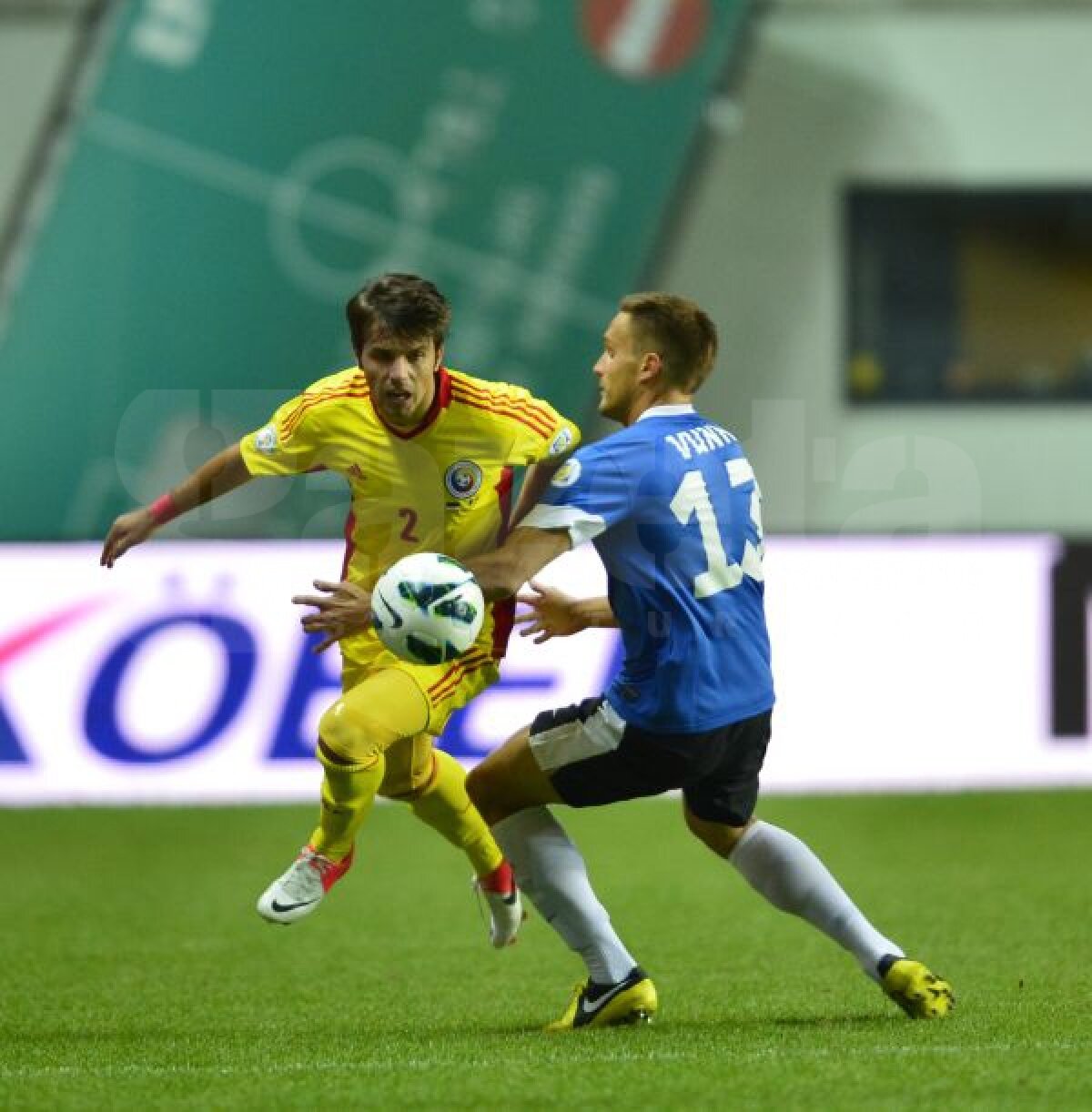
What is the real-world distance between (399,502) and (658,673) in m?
1.01

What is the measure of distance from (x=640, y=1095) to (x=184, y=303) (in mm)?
8780

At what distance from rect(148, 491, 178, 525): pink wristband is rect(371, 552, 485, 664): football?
0.82m

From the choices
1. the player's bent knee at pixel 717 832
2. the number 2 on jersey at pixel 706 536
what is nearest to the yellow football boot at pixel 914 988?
the player's bent knee at pixel 717 832

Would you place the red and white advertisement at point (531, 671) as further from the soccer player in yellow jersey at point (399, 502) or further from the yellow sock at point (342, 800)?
the yellow sock at point (342, 800)

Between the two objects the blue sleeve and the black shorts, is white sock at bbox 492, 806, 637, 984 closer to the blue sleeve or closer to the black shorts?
the black shorts

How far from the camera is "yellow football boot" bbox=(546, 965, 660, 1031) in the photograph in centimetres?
528

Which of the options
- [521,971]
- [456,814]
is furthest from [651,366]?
[521,971]

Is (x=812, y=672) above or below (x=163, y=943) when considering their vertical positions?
above

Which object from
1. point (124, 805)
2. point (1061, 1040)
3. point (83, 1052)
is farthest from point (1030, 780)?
point (83, 1052)

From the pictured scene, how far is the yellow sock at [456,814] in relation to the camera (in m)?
5.96

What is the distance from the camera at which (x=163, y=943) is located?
22.9 feet

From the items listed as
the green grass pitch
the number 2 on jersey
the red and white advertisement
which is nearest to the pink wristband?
the green grass pitch

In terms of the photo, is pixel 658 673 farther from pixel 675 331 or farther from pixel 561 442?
pixel 561 442

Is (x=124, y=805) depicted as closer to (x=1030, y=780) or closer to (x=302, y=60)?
(x=1030, y=780)
